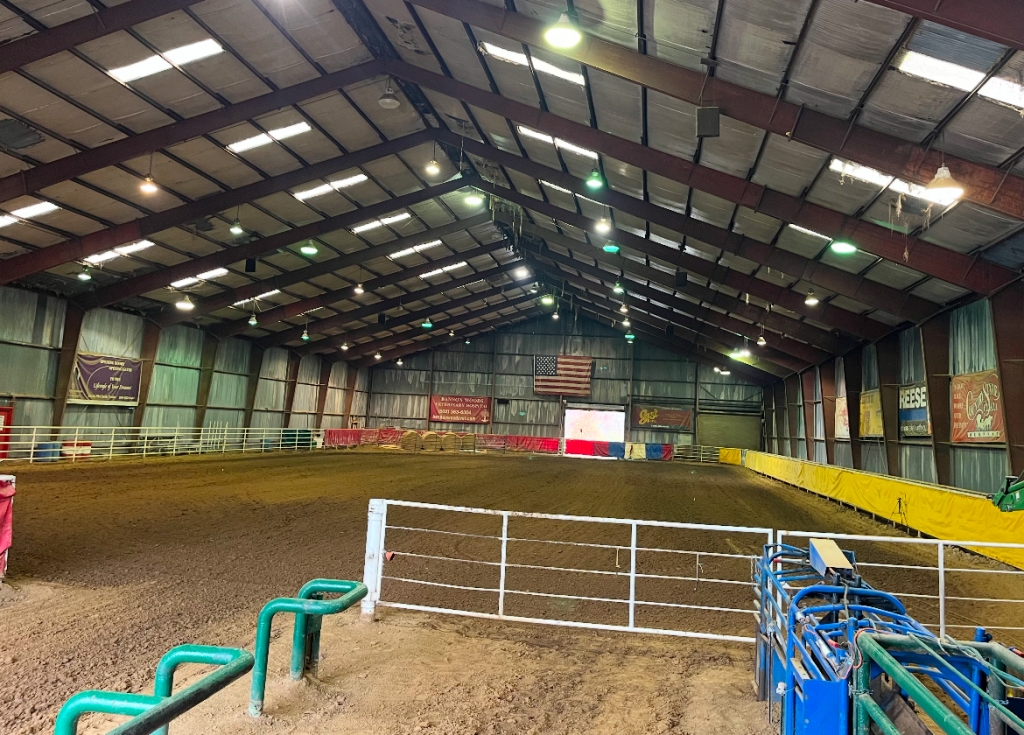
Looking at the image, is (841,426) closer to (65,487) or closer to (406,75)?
(406,75)

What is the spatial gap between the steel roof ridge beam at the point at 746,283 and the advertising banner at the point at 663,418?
21313mm

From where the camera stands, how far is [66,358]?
22594 millimetres

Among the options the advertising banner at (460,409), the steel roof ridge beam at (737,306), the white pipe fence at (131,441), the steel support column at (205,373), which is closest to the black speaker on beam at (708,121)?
the steel roof ridge beam at (737,306)

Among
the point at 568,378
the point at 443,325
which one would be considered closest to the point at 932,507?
the point at 568,378

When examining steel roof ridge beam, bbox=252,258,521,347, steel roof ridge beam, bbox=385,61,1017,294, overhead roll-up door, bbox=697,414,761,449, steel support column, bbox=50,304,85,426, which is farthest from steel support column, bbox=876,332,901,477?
steel support column, bbox=50,304,85,426

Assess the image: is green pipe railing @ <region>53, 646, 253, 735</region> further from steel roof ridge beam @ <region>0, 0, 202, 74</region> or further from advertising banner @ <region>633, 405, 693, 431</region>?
advertising banner @ <region>633, 405, 693, 431</region>

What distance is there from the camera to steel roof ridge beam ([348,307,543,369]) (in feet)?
139

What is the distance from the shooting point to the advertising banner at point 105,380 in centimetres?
2319

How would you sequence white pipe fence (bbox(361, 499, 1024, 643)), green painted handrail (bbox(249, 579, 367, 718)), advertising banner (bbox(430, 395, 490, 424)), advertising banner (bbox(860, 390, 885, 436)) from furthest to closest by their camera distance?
advertising banner (bbox(430, 395, 490, 424)) < advertising banner (bbox(860, 390, 885, 436)) < white pipe fence (bbox(361, 499, 1024, 643)) < green painted handrail (bbox(249, 579, 367, 718))

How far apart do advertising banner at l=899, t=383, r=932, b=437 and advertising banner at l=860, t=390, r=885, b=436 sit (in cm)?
72

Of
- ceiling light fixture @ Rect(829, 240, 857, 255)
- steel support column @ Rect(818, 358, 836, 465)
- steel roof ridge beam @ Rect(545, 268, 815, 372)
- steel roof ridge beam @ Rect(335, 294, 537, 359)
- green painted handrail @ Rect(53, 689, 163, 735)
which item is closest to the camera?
green painted handrail @ Rect(53, 689, 163, 735)

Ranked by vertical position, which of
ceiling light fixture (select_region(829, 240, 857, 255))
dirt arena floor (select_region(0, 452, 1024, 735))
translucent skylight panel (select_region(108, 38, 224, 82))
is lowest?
dirt arena floor (select_region(0, 452, 1024, 735))

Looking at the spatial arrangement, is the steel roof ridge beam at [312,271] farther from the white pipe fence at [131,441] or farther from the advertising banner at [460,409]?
the advertising banner at [460,409]

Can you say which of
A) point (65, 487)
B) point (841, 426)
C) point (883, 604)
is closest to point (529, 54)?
point (883, 604)
